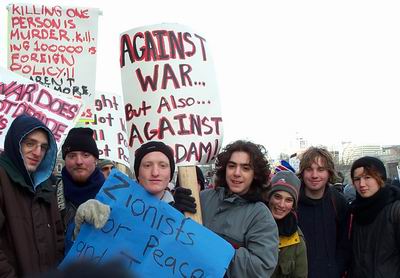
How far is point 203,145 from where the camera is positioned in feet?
10.3

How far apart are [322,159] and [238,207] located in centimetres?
145

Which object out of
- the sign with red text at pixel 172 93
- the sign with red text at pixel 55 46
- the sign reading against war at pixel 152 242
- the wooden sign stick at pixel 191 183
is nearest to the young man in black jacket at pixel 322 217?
the sign with red text at pixel 172 93

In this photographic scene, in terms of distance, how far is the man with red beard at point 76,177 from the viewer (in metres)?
3.12

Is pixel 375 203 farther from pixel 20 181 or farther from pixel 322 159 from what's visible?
pixel 20 181

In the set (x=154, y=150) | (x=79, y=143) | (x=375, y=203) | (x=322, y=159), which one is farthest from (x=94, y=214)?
(x=375, y=203)

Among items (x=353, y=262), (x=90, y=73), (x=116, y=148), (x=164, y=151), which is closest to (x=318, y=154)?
(x=353, y=262)

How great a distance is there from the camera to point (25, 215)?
247 centimetres

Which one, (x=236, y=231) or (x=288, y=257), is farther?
(x=288, y=257)

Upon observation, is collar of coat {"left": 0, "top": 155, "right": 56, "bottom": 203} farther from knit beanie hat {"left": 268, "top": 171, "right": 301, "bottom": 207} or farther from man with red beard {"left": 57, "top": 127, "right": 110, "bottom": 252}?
knit beanie hat {"left": 268, "top": 171, "right": 301, "bottom": 207}

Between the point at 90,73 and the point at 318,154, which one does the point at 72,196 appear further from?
the point at 318,154

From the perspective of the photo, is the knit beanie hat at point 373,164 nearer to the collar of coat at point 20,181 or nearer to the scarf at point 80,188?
the scarf at point 80,188

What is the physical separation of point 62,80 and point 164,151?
2.21 m

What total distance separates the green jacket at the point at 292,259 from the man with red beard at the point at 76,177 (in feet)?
5.15

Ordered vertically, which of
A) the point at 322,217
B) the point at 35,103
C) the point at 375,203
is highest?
the point at 35,103
